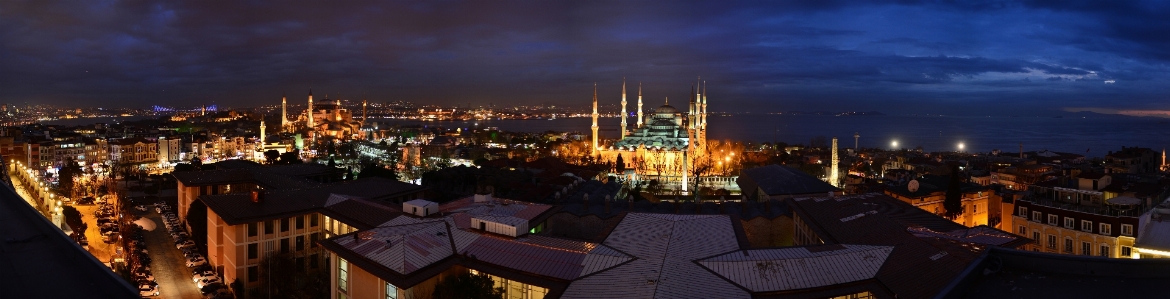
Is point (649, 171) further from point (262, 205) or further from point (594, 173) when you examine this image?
point (262, 205)

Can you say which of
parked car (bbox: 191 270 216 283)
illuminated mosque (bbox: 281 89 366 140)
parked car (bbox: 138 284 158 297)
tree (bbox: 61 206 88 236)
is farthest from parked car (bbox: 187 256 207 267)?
illuminated mosque (bbox: 281 89 366 140)

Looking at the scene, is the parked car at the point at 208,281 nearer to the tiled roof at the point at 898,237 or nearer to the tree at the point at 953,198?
the tiled roof at the point at 898,237

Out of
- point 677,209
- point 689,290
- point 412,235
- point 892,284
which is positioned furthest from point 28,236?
point 677,209

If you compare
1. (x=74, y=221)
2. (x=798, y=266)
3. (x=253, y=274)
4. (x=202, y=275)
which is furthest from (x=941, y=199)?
(x=74, y=221)

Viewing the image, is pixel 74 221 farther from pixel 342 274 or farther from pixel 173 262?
pixel 342 274

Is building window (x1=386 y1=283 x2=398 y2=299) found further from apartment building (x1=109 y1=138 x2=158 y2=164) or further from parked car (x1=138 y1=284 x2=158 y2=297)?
apartment building (x1=109 y1=138 x2=158 y2=164)
